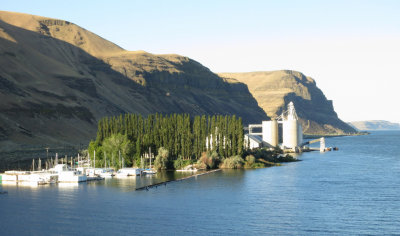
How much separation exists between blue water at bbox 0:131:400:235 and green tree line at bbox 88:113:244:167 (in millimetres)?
20757

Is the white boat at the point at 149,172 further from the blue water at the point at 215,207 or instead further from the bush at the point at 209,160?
the bush at the point at 209,160

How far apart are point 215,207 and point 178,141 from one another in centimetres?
5796

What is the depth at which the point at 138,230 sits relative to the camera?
203ft

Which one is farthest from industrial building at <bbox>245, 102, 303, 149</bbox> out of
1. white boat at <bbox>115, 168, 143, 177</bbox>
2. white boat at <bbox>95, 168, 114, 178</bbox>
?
white boat at <bbox>95, 168, 114, 178</bbox>

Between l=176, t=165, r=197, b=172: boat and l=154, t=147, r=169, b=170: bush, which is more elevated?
l=154, t=147, r=169, b=170: bush

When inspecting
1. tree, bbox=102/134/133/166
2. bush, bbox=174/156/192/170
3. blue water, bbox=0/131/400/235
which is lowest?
blue water, bbox=0/131/400/235

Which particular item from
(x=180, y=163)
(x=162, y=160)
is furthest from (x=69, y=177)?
(x=180, y=163)

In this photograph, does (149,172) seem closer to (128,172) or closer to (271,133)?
(128,172)

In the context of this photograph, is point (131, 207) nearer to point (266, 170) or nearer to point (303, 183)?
point (303, 183)

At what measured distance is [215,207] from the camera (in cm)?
7400

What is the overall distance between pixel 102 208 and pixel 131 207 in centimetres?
400

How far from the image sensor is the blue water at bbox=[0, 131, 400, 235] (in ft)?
204

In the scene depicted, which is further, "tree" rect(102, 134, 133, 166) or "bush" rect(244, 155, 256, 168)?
"tree" rect(102, 134, 133, 166)

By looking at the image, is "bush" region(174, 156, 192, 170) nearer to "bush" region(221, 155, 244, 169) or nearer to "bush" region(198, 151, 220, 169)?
"bush" region(198, 151, 220, 169)
